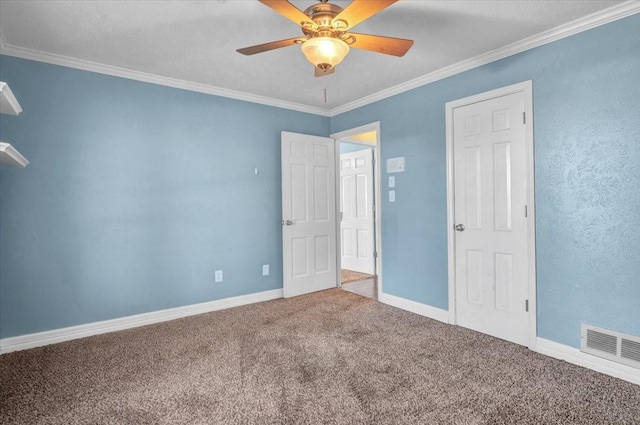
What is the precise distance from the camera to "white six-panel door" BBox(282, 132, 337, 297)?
425 cm

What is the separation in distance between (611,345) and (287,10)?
115 inches

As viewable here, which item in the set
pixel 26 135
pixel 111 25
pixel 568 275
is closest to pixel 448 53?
pixel 568 275

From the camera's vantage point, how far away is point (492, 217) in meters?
2.98

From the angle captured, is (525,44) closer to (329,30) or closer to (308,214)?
(329,30)

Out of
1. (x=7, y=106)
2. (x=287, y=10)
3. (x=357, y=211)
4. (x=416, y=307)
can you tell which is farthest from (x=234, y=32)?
(x=357, y=211)

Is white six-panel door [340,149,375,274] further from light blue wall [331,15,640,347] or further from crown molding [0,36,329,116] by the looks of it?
light blue wall [331,15,640,347]

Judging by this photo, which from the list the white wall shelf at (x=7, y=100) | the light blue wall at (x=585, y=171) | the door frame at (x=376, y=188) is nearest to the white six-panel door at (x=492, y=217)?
the light blue wall at (x=585, y=171)

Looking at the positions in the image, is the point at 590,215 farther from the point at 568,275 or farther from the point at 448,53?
the point at 448,53

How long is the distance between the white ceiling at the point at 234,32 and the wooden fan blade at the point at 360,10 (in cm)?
54

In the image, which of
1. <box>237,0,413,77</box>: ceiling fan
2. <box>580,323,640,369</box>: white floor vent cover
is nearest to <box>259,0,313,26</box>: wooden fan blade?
<box>237,0,413,77</box>: ceiling fan

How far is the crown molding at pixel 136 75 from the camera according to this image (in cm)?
278

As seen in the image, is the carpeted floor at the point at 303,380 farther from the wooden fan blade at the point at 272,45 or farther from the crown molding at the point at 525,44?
the crown molding at the point at 525,44

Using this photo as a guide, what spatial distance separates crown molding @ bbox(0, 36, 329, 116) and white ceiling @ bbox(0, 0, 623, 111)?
3cm

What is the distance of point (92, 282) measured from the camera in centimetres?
309
